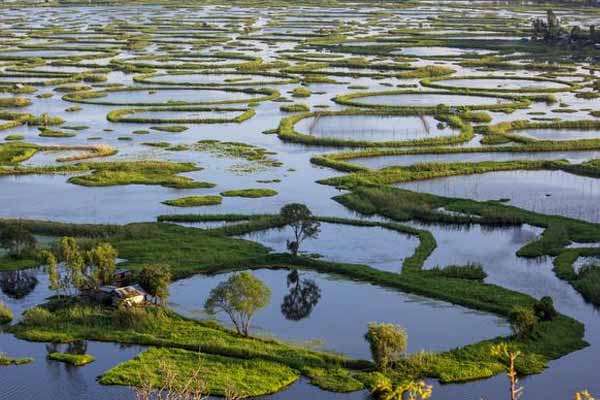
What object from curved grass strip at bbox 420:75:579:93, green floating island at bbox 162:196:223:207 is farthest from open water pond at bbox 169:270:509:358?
curved grass strip at bbox 420:75:579:93

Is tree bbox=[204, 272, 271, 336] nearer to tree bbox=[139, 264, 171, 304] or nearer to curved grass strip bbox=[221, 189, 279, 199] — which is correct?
tree bbox=[139, 264, 171, 304]

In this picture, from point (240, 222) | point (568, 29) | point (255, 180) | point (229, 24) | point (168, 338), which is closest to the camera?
point (168, 338)

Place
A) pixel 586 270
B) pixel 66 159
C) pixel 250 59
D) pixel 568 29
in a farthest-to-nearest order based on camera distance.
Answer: pixel 568 29 < pixel 250 59 < pixel 66 159 < pixel 586 270

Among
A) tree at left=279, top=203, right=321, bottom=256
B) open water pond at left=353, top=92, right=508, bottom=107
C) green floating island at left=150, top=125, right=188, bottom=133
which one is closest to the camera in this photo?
tree at left=279, top=203, right=321, bottom=256

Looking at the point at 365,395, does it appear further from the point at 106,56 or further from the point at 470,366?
the point at 106,56

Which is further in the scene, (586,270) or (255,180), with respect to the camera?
(255,180)

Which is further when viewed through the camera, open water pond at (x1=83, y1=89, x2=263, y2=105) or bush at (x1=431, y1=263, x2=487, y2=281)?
open water pond at (x1=83, y1=89, x2=263, y2=105)

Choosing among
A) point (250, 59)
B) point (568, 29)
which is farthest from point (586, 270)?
point (568, 29)
